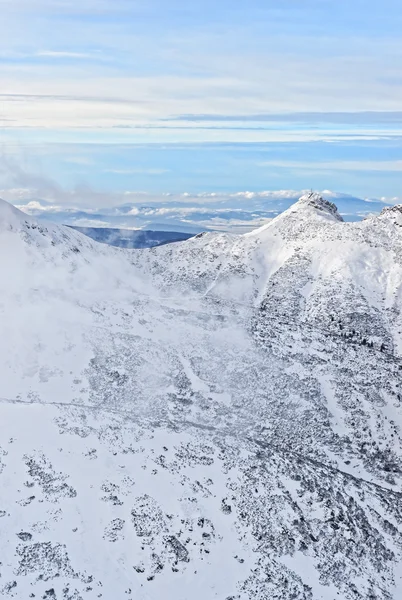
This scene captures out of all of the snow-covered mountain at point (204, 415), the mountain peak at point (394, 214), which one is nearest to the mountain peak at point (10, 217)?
the snow-covered mountain at point (204, 415)

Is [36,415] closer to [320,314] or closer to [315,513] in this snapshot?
[315,513]

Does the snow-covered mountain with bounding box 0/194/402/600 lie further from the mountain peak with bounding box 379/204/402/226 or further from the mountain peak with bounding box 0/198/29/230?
the mountain peak with bounding box 379/204/402/226

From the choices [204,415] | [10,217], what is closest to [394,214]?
[10,217]

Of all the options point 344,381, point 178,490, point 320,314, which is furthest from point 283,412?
point 320,314

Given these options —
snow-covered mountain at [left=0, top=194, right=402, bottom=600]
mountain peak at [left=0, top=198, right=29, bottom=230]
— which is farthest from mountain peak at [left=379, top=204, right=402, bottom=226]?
mountain peak at [left=0, top=198, right=29, bottom=230]

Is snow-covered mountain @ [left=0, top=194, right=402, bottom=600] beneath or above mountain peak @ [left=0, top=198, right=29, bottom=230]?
beneath

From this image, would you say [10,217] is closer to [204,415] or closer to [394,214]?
[204,415]

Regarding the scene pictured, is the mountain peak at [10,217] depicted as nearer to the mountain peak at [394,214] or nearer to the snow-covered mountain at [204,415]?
the snow-covered mountain at [204,415]

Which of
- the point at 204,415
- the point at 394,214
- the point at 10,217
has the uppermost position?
the point at 394,214
